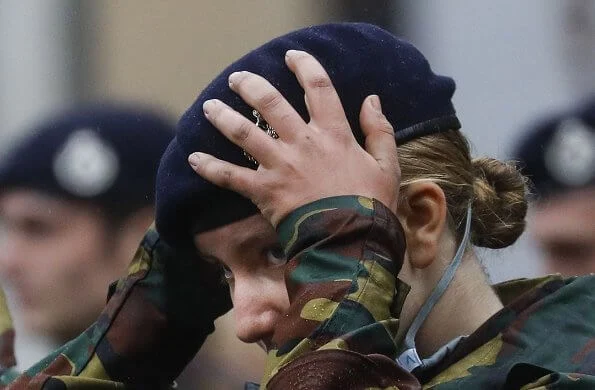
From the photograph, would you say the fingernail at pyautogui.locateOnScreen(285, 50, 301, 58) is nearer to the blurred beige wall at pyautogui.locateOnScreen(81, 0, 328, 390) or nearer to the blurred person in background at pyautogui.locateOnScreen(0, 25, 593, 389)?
the blurred person in background at pyautogui.locateOnScreen(0, 25, 593, 389)

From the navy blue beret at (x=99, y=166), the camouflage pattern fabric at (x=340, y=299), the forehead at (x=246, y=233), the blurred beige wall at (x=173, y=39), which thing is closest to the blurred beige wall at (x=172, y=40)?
the blurred beige wall at (x=173, y=39)

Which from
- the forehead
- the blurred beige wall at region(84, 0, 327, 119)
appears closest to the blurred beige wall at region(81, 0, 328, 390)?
the blurred beige wall at region(84, 0, 327, 119)

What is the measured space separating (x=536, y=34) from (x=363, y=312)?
6.13ft

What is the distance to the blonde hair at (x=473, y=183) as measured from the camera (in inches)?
87.0

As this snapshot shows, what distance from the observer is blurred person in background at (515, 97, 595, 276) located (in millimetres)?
3707

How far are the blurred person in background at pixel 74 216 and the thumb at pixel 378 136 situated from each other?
1545 millimetres

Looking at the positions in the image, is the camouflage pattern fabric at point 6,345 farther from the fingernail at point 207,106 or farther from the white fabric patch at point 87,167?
the white fabric patch at point 87,167

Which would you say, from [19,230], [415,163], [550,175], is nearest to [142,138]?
[19,230]

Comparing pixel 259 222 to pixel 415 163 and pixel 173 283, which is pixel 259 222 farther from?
pixel 173 283

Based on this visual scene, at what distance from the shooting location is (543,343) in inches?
84.3

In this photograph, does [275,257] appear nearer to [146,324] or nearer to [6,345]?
[146,324]

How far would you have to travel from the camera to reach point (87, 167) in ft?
12.1

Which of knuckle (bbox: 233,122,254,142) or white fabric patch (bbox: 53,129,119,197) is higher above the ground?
knuckle (bbox: 233,122,254,142)

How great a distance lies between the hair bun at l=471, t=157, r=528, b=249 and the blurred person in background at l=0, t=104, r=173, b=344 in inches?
53.7
